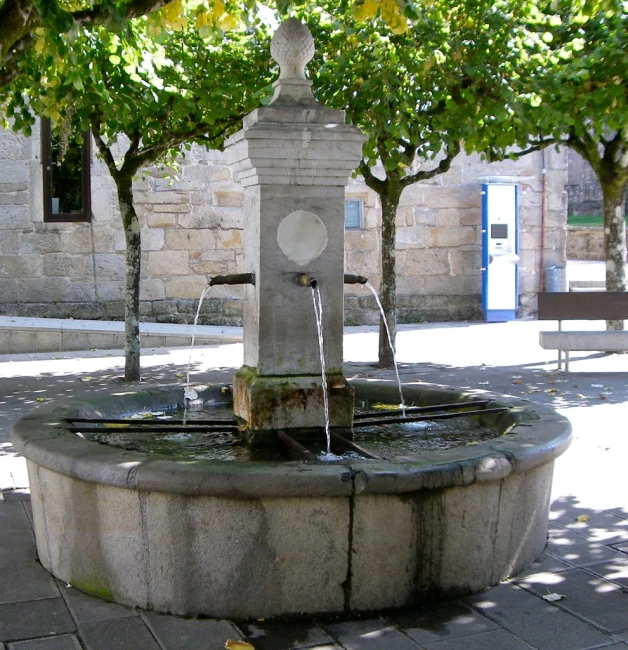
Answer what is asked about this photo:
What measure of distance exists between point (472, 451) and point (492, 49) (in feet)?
19.0

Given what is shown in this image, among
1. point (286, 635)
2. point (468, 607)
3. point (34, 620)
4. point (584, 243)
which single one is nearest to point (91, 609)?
point (34, 620)

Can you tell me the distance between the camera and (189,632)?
11.0 feet

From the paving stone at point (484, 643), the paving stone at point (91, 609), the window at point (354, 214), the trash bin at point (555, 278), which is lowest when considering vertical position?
the paving stone at point (484, 643)

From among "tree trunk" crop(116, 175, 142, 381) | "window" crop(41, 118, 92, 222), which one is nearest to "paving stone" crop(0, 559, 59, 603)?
"tree trunk" crop(116, 175, 142, 381)

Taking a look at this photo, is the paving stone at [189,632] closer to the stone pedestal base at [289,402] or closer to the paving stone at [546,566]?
the stone pedestal base at [289,402]

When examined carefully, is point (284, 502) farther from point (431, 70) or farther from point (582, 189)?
point (582, 189)

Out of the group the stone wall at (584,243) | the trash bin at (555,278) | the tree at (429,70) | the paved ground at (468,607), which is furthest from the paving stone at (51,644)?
the stone wall at (584,243)

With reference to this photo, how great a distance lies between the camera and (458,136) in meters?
8.67

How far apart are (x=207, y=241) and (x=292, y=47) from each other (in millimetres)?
A: 10194

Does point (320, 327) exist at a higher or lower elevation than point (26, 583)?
higher

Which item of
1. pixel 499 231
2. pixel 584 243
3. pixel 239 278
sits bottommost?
pixel 239 278

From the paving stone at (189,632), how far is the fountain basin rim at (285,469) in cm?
49

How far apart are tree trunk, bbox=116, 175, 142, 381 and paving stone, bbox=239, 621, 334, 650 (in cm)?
615

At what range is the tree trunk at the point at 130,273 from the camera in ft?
30.4
